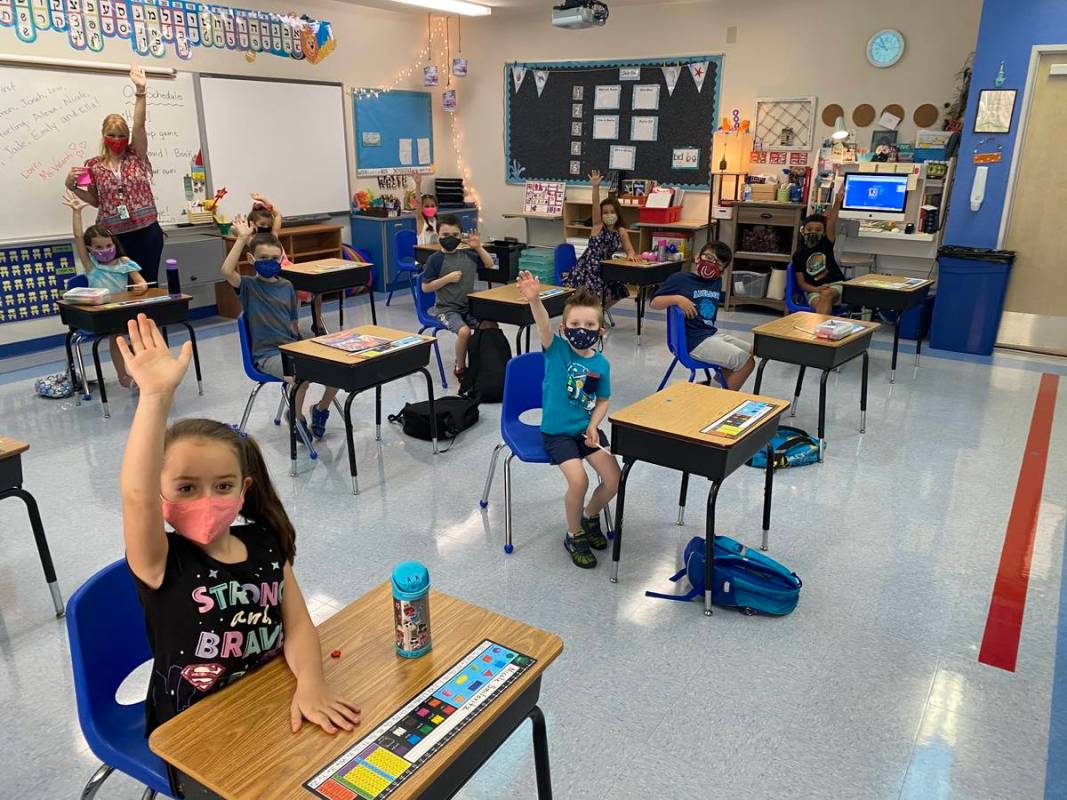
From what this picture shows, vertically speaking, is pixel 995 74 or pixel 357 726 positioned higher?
pixel 995 74

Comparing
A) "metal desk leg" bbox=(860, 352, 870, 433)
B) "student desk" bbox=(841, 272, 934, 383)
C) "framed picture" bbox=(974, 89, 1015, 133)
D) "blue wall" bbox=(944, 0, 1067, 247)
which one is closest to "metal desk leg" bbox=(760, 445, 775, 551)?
"metal desk leg" bbox=(860, 352, 870, 433)

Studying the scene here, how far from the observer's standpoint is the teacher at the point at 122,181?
554 cm

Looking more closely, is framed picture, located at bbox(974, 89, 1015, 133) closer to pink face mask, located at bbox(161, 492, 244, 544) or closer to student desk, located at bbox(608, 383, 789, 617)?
student desk, located at bbox(608, 383, 789, 617)

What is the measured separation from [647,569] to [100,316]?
3.64 metres

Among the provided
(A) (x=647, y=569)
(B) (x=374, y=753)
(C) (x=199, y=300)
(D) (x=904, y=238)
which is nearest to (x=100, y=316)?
(C) (x=199, y=300)

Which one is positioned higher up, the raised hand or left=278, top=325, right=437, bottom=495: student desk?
the raised hand

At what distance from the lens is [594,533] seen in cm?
338

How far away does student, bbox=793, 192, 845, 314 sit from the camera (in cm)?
610

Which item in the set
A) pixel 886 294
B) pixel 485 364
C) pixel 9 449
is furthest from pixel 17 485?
pixel 886 294

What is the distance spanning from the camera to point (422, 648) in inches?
59.7

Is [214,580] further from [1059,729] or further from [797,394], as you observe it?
[797,394]

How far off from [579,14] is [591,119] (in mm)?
2216

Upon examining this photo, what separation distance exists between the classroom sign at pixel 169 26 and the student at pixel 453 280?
348 cm

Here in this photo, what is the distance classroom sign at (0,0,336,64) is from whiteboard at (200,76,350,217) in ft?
1.14
